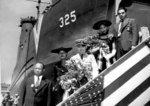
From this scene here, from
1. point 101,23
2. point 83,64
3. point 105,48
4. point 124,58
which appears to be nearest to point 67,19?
point 101,23

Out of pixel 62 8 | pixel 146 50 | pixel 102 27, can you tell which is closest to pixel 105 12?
pixel 102 27

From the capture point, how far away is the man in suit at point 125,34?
15.9 feet

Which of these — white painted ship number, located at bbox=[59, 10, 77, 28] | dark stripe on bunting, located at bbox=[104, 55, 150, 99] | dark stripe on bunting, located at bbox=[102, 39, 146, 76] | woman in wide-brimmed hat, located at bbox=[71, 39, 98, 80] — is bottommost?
dark stripe on bunting, located at bbox=[104, 55, 150, 99]

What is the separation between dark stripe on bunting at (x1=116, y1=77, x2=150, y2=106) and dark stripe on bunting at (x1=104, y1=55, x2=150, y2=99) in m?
0.12

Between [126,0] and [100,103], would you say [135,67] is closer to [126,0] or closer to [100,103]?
[100,103]

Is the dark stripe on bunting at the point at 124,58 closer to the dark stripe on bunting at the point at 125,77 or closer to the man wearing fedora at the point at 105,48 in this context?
the dark stripe on bunting at the point at 125,77

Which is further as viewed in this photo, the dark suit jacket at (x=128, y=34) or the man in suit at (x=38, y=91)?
the dark suit jacket at (x=128, y=34)

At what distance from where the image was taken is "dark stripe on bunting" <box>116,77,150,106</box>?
92.8 inches

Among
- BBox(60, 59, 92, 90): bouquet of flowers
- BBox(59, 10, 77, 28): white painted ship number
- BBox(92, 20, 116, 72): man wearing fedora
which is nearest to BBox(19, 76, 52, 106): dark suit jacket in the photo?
BBox(60, 59, 92, 90): bouquet of flowers

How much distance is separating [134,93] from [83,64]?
2.18m

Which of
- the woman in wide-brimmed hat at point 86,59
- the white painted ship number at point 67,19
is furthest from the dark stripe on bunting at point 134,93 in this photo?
the white painted ship number at point 67,19

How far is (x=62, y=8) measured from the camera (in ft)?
29.9

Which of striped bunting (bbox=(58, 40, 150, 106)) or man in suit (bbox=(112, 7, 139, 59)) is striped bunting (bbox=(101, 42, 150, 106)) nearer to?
striped bunting (bbox=(58, 40, 150, 106))

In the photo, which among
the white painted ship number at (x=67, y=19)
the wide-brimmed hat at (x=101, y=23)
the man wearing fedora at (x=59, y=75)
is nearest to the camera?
the man wearing fedora at (x=59, y=75)
